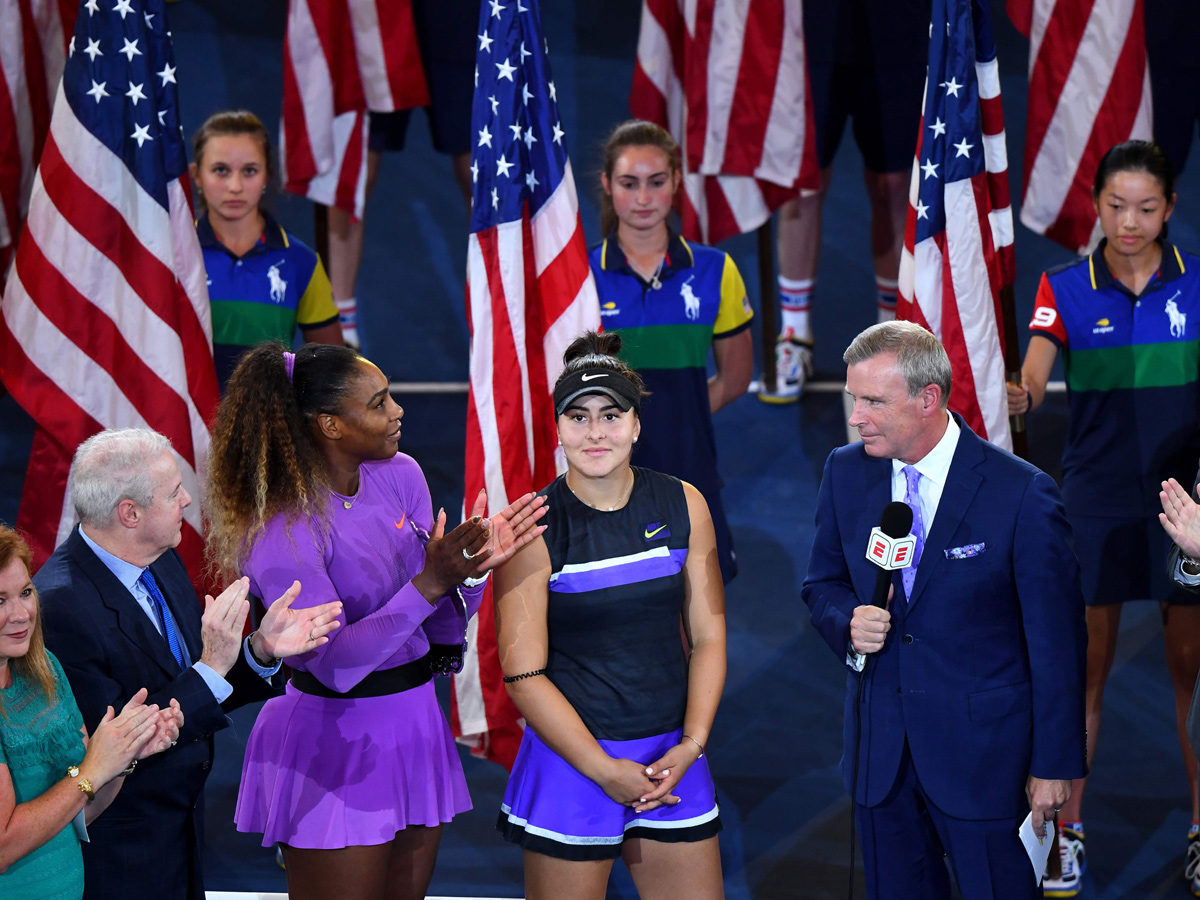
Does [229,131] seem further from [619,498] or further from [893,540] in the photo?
[893,540]

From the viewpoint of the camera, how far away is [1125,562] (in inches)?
175

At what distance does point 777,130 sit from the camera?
6.15 m

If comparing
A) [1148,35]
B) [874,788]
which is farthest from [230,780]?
[1148,35]

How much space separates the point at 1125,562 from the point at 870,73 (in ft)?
9.02

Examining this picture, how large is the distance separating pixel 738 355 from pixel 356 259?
2400 millimetres


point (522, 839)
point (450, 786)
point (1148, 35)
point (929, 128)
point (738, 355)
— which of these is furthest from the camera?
point (1148, 35)

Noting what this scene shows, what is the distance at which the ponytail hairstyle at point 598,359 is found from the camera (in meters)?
3.21

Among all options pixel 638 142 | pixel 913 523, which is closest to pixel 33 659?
pixel 913 523

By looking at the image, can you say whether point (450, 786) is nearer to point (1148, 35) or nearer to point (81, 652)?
point (81, 652)

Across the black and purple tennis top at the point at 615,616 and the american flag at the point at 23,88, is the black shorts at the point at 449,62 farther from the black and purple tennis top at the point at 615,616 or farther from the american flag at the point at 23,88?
the black and purple tennis top at the point at 615,616

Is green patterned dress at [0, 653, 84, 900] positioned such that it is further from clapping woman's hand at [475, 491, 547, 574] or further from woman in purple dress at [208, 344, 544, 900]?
clapping woman's hand at [475, 491, 547, 574]

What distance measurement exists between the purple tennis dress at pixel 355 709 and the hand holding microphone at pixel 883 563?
0.92 metres

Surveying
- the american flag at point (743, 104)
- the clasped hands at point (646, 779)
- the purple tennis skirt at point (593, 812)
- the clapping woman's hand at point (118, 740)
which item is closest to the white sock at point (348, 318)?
the american flag at point (743, 104)

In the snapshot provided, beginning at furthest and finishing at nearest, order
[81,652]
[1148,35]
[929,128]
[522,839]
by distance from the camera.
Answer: [1148,35], [929,128], [522,839], [81,652]
